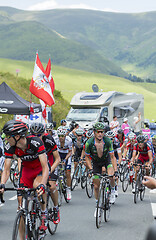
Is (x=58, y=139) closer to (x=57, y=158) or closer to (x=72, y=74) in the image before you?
(x=57, y=158)

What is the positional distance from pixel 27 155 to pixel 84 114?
23.1 m

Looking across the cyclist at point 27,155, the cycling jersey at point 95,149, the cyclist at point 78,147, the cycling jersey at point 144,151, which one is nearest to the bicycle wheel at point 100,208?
the cycling jersey at point 95,149

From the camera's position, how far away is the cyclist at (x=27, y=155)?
5457 millimetres

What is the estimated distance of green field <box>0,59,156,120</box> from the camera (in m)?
138

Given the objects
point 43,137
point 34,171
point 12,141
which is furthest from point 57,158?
point 12,141

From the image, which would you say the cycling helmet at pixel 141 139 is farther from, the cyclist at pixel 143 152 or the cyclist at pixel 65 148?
Answer: the cyclist at pixel 65 148

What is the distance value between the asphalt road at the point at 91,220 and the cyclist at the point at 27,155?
145 centimetres

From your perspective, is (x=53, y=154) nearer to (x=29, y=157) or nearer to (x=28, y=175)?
(x=28, y=175)

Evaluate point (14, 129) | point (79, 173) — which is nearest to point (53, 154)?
point (14, 129)

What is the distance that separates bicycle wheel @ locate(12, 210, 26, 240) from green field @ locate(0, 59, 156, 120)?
11715cm

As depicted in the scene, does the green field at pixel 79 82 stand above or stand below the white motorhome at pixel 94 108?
above

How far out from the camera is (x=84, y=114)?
28.9 metres

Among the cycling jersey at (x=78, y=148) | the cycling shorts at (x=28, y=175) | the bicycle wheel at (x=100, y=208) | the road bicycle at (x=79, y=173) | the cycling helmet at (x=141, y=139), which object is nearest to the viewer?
the cycling shorts at (x=28, y=175)

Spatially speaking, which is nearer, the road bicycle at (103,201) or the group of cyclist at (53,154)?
the group of cyclist at (53,154)
